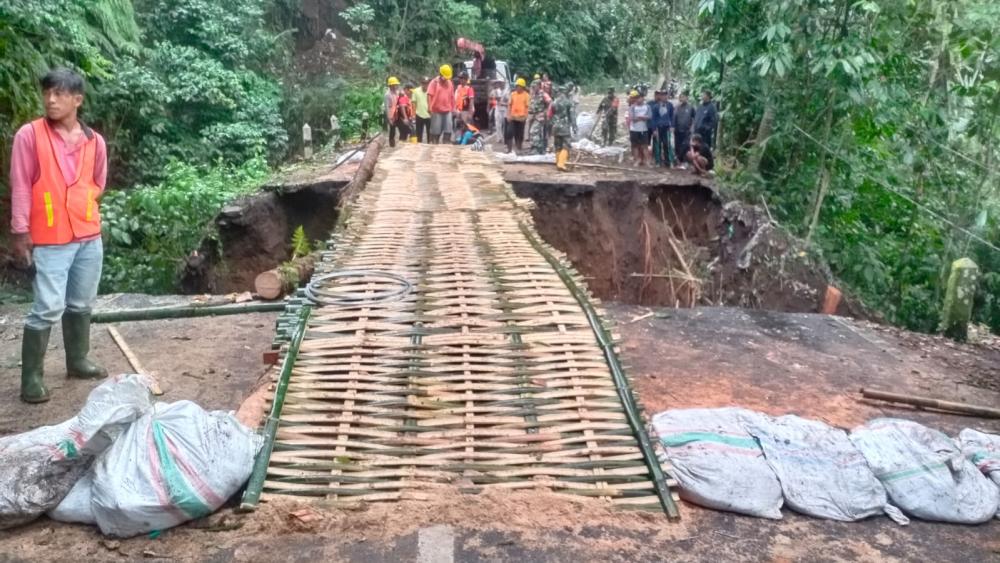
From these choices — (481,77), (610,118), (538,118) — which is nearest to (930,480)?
(538,118)

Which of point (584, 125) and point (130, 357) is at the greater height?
point (584, 125)

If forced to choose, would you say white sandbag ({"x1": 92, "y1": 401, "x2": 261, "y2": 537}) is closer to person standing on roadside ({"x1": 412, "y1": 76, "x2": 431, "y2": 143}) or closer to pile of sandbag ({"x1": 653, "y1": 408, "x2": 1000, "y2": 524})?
pile of sandbag ({"x1": 653, "y1": 408, "x2": 1000, "y2": 524})

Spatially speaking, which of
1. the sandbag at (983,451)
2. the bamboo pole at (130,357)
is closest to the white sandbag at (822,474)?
the sandbag at (983,451)

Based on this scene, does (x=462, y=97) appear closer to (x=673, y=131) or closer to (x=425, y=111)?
(x=425, y=111)

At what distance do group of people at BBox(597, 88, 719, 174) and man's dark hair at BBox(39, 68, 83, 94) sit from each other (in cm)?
865

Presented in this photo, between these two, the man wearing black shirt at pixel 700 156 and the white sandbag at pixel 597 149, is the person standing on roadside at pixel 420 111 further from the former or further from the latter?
the man wearing black shirt at pixel 700 156

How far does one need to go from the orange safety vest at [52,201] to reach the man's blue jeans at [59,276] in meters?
0.06

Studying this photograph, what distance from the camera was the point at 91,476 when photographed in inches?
99.3

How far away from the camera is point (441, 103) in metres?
13.6

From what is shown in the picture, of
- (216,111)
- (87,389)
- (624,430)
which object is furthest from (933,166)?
(216,111)

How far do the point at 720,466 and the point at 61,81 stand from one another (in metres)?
3.29

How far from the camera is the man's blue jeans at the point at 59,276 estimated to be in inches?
151

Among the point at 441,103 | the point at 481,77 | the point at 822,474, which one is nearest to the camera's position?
the point at 822,474

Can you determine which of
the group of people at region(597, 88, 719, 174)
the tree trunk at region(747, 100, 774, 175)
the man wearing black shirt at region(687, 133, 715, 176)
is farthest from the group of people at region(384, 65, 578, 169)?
the tree trunk at region(747, 100, 774, 175)
